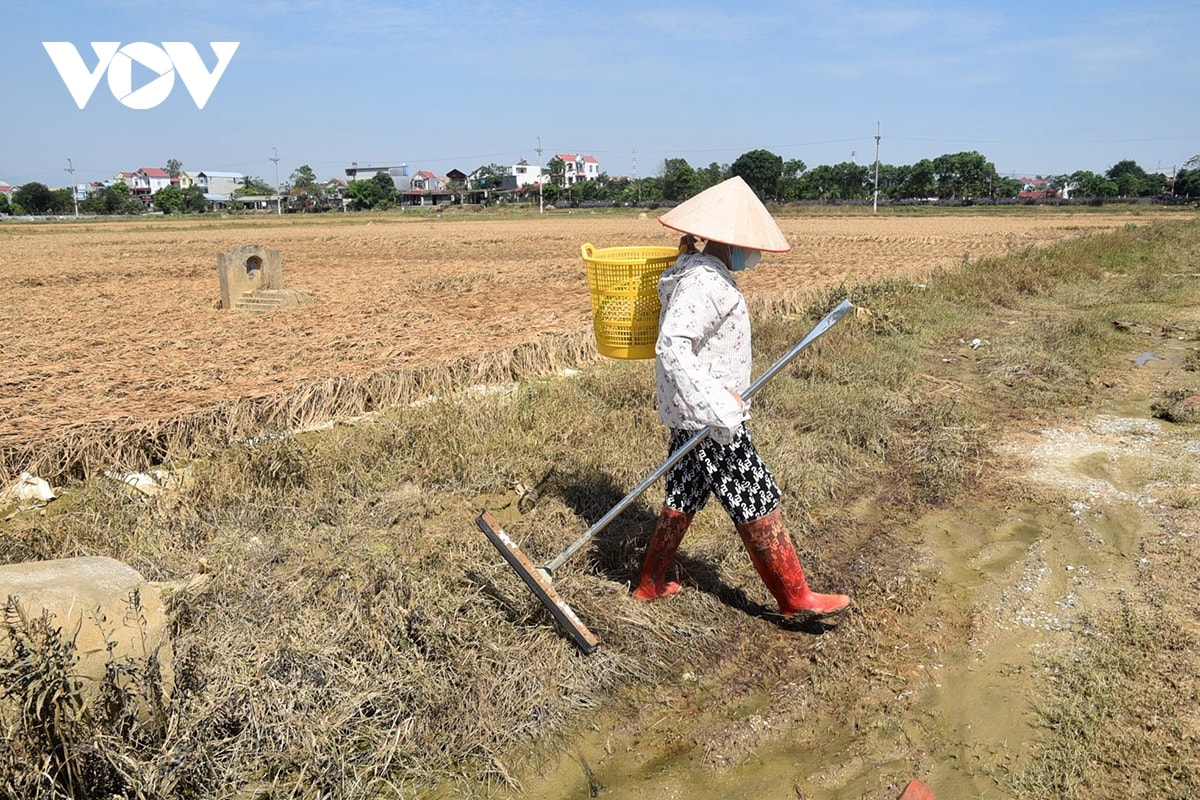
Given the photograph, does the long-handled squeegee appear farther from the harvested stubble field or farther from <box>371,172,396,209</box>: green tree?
<box>371,172,396,209</box>: green tree

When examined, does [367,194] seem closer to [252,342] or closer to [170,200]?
[170,200]

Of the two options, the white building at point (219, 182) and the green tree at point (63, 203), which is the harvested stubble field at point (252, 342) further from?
the white building at point (219, 182)

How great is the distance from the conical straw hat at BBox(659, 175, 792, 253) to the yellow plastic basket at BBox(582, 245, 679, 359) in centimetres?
29

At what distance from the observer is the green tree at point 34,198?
83.6 meters

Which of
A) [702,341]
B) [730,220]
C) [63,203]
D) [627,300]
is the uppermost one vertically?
[63,203]

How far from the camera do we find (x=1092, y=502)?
4215mm

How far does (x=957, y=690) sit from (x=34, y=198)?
104214 millimetres

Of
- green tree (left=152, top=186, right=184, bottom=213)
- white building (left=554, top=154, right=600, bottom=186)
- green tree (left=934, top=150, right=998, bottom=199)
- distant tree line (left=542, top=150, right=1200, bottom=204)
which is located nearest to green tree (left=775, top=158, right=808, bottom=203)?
distant tree line (left=542, top=150, right=1200, bottom=204)

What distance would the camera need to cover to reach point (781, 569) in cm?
300

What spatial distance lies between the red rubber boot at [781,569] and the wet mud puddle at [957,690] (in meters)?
0.32

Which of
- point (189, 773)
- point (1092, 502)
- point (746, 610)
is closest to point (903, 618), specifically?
point (746, 610)

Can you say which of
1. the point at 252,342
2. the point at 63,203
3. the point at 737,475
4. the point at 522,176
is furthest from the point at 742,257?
the point at 522,176

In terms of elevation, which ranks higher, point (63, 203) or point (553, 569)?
point (63, 203)

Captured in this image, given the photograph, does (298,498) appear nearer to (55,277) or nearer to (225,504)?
(225,504)
